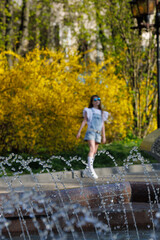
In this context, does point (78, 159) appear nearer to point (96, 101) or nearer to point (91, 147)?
point (91, 147)

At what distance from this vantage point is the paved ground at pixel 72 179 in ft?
26.8

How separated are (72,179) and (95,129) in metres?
1.16

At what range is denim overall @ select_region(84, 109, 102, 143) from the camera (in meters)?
9.06

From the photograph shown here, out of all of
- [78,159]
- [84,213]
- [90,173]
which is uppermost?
[84,213]

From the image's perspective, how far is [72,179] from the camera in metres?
9.04

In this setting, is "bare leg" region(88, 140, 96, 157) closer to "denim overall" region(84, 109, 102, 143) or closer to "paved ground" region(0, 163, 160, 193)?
"denim overall" region(84, 109, 102, 143)

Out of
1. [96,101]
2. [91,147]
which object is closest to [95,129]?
[91,147]

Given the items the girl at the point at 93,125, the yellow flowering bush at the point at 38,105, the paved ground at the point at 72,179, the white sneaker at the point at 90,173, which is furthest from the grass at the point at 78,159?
the girl at the point at 93,125

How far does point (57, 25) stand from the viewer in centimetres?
2764

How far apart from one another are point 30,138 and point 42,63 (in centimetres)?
278

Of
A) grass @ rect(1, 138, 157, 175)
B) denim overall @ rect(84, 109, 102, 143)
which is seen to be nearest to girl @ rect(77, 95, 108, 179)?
denim overall @ rect(84, 109, 102, 143)

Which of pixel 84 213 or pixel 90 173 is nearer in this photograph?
pixel 84 213

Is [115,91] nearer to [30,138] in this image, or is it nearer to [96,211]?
[30,138]

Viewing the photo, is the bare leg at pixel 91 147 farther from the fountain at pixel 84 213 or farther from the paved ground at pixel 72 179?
the fountain at pixel 84 213
